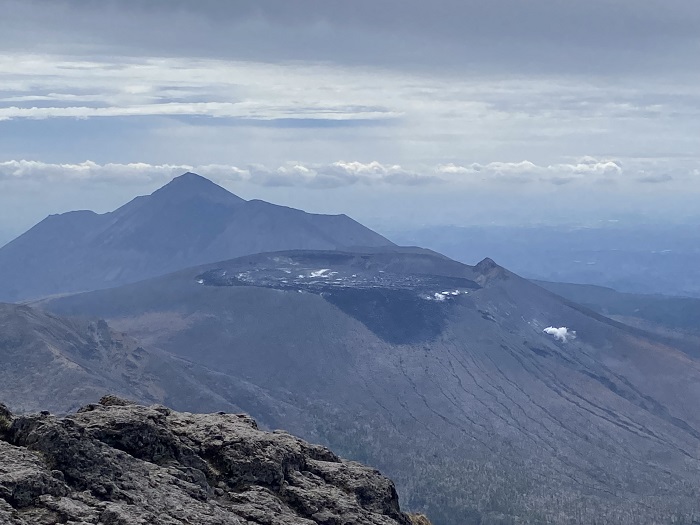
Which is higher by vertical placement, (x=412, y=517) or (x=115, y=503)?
(x=115, y=503)

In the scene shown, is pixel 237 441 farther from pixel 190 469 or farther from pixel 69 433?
pixel 69 433

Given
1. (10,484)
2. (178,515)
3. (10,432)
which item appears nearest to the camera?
(10,484)

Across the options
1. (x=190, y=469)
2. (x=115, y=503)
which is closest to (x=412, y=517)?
(x=190, y=469)

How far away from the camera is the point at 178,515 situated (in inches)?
1239

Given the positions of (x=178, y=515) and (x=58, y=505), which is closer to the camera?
(x=58, y=505)

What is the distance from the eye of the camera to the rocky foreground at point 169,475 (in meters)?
30.0

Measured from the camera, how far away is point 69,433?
107ft

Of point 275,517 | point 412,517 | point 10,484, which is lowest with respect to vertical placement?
point 412,517

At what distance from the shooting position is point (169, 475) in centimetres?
3375

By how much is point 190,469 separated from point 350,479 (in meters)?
6.86

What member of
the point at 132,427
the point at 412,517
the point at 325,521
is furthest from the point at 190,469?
the point at 412,517

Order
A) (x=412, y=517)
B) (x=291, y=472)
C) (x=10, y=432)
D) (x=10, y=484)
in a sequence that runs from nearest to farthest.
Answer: (x=10, y=484)
(x=10, y=432)
(x=291, y=472)
(x=412, y=517)

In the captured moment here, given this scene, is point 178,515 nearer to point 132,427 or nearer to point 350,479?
point 132,427

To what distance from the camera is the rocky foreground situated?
98.3 ft
